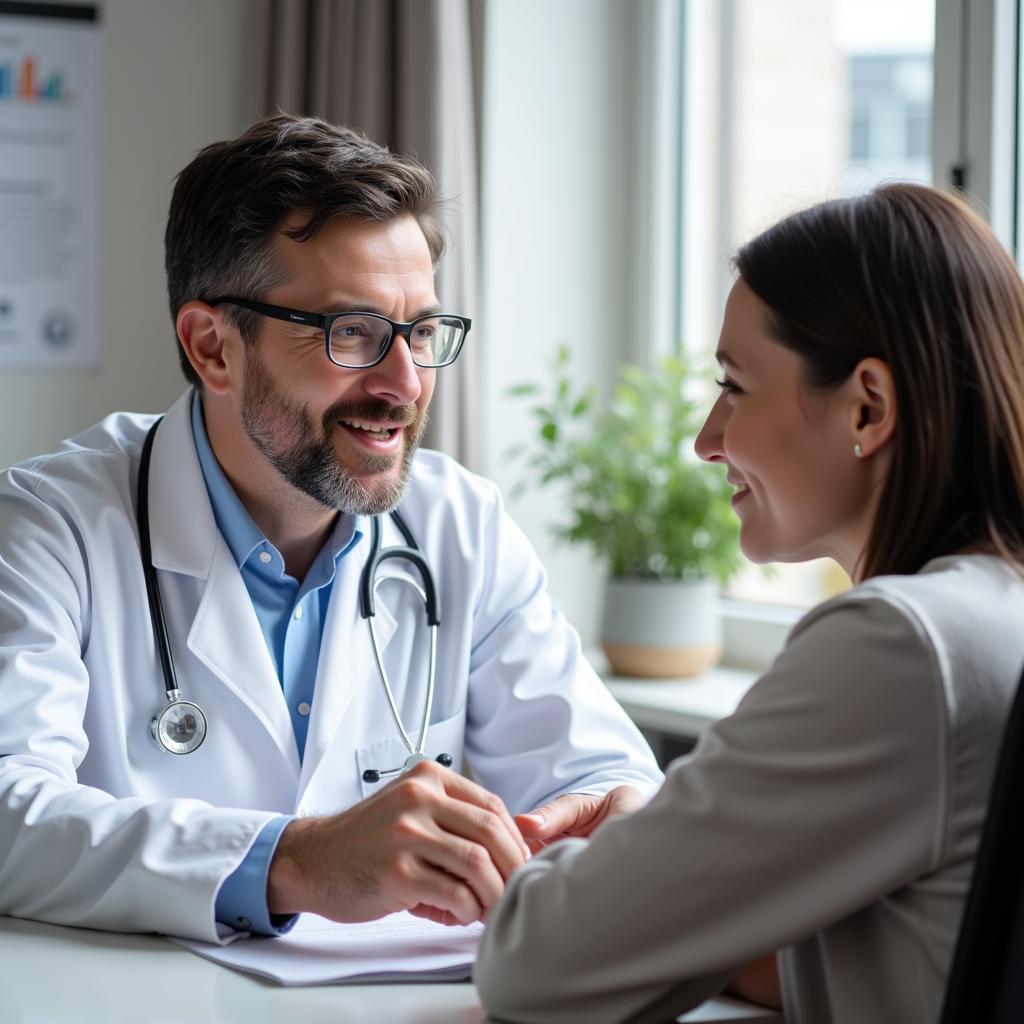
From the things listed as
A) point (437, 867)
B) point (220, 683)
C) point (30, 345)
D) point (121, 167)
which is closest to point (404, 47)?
point (121, 167)

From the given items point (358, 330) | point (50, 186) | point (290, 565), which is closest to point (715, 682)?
point (290, 565)

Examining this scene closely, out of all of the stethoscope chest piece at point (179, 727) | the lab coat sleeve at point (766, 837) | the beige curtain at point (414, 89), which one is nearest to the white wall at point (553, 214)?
the beige curtain at point (414, 89)

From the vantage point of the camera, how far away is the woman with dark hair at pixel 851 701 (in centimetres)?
84

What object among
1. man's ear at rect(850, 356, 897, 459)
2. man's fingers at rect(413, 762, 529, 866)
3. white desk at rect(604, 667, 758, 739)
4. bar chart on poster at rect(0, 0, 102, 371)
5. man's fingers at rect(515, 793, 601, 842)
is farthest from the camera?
bar chart on poster at rect(0, 0, 102, 371)

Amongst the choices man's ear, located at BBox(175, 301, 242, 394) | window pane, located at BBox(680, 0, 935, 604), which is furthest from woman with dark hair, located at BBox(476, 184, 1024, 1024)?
window pane, located at BBox(680, 0, 935, 604)

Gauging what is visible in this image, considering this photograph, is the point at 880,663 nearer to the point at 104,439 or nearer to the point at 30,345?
the point at 104,439

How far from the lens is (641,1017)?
0.93m

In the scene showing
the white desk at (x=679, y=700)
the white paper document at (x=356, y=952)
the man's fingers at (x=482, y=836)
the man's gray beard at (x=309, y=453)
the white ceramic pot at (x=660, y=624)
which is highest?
the man's gray beard at (x=309, y=453)

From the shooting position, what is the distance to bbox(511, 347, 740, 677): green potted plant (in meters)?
2.58

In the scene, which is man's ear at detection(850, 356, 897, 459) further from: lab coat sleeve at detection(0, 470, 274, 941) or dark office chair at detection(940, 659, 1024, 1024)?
lab coat sleeve at detection(0, 470, 274, 941)

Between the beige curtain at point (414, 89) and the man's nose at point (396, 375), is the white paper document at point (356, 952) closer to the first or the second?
the man's nose at point (396, 375)

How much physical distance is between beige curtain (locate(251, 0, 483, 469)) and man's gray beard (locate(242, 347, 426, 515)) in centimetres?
89

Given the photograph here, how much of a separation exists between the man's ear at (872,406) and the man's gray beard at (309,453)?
→ 0.81 m

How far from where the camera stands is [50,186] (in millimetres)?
2834
